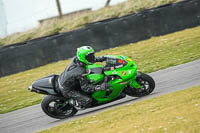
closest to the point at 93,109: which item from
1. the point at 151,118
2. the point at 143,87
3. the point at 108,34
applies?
the point at 143,87

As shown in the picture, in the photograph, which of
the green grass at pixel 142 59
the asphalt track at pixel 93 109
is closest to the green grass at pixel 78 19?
the green grass at pixel 142 59

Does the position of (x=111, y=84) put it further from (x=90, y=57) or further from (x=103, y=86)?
(x=90, y=57)

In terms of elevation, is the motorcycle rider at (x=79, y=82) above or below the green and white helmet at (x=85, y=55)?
below

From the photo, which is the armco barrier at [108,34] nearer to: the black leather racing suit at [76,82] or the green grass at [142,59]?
the green grass at [142,59]

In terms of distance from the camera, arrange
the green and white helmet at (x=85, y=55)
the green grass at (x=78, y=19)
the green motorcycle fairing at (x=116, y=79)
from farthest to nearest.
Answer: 1. the green grass at (x=78, y=19)
2. the green motorcycle fairing at (x=116, y=79)
3. the green and white helmet at (x=85, y=55)

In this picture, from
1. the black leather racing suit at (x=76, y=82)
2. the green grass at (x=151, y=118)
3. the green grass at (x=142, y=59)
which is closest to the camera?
the green grass at (x=151, y=118)

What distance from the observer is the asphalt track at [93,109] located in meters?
8.61

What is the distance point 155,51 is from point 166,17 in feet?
6.86

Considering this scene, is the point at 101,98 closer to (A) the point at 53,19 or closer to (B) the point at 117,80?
(B) the point at 117,80

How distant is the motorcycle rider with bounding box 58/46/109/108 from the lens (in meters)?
8.30

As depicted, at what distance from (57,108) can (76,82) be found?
80 centimetres

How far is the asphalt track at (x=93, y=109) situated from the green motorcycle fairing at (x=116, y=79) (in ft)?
1.24

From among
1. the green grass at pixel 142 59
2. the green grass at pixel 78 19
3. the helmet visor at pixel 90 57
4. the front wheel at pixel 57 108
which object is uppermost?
the helmet visor at pixel 90 57

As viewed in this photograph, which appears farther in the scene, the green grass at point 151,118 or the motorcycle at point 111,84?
the motorcycle at point 111,84
